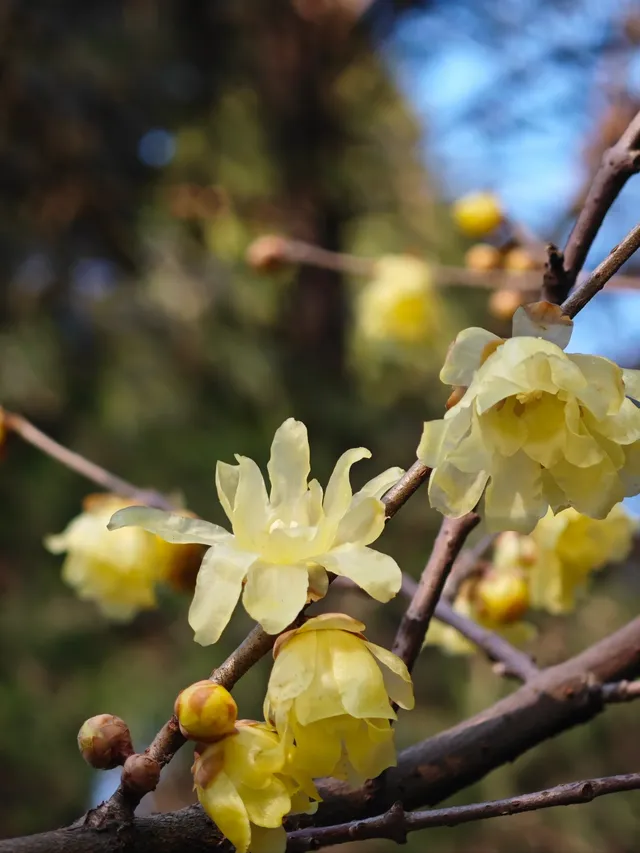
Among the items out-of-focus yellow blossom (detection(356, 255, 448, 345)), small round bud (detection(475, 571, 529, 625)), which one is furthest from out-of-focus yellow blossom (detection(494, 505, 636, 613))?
out-of-focus yellow blossom (detection(356, 255, 448, 345))

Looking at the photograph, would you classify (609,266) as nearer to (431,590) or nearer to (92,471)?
(431,590)

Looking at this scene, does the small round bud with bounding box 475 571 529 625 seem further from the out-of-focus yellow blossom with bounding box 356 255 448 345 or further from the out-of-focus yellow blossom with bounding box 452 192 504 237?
the out-of-focus yellow blossom with bounding box 356 255 448 345

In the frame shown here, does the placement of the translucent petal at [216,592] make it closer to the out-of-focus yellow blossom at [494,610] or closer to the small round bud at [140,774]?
the small round bud at [140,774]

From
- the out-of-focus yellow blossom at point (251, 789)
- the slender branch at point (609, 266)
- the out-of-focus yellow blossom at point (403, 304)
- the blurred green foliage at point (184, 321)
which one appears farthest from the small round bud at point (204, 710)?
the out-of-focus yellow blossom at point (403, 304)

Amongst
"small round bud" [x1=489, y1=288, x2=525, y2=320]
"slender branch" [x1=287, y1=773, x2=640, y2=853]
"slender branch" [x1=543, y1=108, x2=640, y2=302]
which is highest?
"small round bud" [x1=489, y1=288, x2=525, y2=320]

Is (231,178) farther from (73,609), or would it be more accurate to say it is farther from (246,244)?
(73,609)

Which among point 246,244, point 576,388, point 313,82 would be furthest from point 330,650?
point 313,82

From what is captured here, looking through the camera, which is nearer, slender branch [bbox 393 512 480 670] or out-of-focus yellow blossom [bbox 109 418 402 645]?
out-of-focus yellow blossom [bbox 109 418 402 645]

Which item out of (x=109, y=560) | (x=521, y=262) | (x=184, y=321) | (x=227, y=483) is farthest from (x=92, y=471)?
(x=184, y=321)
